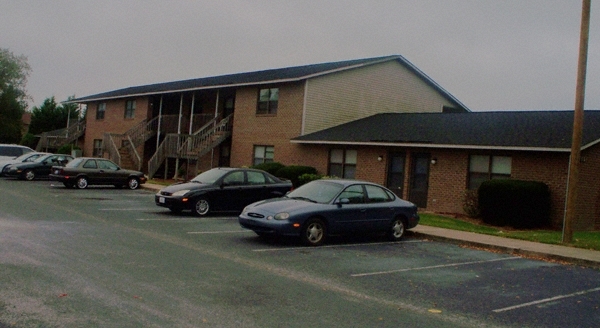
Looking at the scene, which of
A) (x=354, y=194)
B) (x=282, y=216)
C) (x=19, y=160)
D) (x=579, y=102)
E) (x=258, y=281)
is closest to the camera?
(x=258, y=281)


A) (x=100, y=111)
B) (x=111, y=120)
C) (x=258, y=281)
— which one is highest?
(x=100, y=111)

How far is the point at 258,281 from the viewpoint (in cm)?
873

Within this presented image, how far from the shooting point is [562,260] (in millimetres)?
12664

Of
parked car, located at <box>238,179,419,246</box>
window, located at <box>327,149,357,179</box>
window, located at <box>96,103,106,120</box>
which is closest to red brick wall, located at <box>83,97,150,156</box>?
window, located at <box>96,103,106,120</box>

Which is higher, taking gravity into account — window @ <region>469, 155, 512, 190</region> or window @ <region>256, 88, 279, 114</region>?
window @ <region>256, 88, 279, 114</region>

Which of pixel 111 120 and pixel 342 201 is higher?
pixel 111 120

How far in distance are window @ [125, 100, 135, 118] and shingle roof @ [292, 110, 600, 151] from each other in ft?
57.4

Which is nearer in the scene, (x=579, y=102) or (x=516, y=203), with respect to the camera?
(x=579, y=102)

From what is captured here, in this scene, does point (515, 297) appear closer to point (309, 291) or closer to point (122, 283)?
point (309, 291)

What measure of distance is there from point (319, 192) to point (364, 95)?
691 inches

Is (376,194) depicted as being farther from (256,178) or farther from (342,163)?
Answer: (342,163)

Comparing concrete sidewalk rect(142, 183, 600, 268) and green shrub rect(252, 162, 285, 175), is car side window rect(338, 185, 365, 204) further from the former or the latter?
green shrub rect(252, 162, 285, 175)

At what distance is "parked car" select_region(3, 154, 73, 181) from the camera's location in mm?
29205

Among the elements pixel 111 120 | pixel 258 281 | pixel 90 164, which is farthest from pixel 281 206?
pixel 111 120
